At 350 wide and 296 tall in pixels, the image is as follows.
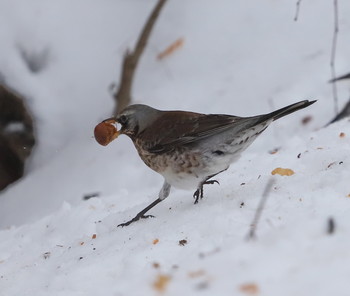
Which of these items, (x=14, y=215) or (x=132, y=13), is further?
(x=132, y=13)

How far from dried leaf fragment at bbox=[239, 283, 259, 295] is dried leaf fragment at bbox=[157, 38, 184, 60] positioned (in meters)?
6.67

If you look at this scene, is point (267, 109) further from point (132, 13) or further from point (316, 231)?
point (316, 231)

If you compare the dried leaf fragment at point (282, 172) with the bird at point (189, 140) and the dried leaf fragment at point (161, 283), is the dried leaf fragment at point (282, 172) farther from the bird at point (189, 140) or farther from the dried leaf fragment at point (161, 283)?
the dried leaf fragment at point (161, 283)

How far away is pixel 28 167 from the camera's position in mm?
8625

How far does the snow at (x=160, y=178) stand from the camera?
322 cm

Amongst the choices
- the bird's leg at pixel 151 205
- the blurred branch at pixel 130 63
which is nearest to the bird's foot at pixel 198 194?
the bird's leg at pixel 151 205

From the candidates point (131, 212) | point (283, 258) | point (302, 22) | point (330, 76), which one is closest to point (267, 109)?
point (330, 76)

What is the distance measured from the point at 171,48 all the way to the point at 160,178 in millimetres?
2432

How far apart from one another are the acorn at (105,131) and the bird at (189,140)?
0.06 m

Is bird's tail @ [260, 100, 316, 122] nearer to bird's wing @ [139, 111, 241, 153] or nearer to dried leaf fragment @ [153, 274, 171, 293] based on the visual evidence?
bird's wing @ [139, 111, 241, 153]

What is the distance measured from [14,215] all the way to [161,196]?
2826 mm

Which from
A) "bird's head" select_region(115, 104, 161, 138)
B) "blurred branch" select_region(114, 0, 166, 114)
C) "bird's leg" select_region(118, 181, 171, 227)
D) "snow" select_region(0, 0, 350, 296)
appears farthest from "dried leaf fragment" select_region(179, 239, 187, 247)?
"blurred branch" select_region(114, 0, 166, 114)

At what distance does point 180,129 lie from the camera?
17.2ft

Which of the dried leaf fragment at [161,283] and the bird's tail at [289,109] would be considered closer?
the dried leaf fragment at [161,283]
